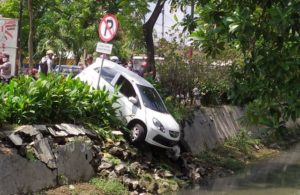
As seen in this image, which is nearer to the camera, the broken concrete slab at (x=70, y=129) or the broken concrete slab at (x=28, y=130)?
the broken concrete slab at (x=28, y=130)

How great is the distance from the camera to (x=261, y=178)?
1591 cm

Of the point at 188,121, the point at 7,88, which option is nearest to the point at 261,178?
the point at 188,121

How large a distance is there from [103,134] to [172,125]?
1987 millimetres

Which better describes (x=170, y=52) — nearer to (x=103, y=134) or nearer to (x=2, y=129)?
(x=103, y=134)

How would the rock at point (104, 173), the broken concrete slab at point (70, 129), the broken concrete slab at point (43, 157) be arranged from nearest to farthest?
the broken concrete slab at point (43, 157) → the broken concrete slab at point (70, 129) → the rock at point (104, 173)

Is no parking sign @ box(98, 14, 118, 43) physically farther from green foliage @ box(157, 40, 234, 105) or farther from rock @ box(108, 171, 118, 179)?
green foliage @ box(157, 40, 234, 105)

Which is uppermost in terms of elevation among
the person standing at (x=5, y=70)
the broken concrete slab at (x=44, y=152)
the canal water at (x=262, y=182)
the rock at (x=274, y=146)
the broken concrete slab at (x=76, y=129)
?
the person standing at (x=5, y=70)

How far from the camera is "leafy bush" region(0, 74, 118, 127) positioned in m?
11.1

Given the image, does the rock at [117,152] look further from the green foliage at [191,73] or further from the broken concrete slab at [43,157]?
the green foliage at [191,73]

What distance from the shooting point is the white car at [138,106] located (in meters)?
13.8

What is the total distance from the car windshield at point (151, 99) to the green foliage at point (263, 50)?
28.2 ft

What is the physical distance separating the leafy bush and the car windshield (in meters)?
0.94

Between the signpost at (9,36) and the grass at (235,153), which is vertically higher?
the signpost at (9,36)

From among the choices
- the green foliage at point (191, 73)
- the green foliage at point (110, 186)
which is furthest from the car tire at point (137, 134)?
the green foliage at point (191, 73)
